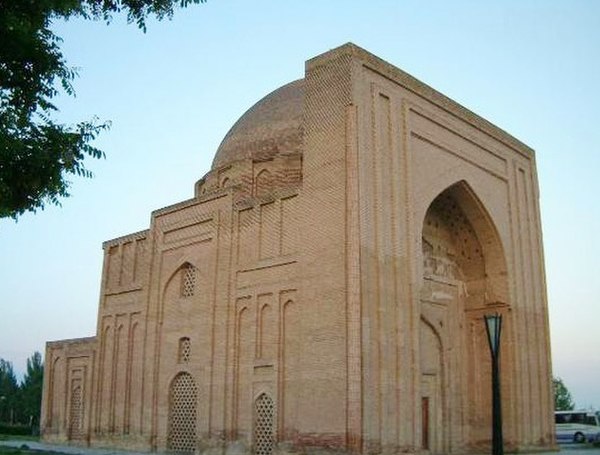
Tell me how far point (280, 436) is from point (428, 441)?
141 inches

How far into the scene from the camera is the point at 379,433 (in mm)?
11945

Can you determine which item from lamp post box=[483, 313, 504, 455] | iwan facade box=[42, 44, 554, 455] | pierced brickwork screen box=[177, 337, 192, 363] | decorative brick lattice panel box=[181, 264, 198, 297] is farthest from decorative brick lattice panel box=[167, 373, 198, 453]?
lamp post box=[483, 313, 504, 455]

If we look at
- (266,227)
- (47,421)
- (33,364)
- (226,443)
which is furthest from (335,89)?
(33,364)

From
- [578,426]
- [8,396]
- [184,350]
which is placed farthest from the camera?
[8,396]

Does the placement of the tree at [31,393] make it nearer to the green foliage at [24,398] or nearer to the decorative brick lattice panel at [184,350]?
the green foliage at [24,398]

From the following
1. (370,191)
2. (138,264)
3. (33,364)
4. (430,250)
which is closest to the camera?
(370,191)

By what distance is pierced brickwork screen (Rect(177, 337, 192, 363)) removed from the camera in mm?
16062

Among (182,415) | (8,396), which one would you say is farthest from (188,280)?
(8,396)

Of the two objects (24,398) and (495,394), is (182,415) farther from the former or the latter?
(24,398)

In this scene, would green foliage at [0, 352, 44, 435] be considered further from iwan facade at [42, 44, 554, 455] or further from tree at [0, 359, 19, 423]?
iwan facade at [42, 44, 554, 455]

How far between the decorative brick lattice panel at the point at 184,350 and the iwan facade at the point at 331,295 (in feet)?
0.23

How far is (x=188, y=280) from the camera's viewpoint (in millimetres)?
16750

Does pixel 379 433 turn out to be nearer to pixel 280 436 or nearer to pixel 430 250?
pixel 280 436

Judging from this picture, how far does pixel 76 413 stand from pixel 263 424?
25.8 feet
